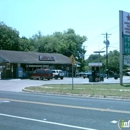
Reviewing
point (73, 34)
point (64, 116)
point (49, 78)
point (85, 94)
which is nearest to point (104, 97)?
point (85, 94)

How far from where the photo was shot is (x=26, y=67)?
5238 centimetres

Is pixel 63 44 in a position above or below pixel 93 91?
above

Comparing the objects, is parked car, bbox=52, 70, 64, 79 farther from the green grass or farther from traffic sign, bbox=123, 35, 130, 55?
the green grass

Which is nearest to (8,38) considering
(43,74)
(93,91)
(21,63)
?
(21,63)

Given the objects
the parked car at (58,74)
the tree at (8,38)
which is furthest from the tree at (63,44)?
the parked car at (58,74)

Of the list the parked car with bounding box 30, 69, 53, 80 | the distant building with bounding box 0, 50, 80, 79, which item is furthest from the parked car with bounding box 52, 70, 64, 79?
the distant building with bounding box 0, 50, 80, 79

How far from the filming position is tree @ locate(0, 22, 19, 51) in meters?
72.8

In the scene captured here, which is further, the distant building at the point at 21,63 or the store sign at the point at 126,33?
the distant building at the point at 21,63

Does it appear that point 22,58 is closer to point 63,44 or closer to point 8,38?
point 8,38

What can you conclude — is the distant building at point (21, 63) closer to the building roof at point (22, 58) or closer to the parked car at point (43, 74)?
the building roof at point (22, 58)

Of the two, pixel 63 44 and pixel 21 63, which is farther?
pixel 63 44

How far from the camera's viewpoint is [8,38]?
7325cm

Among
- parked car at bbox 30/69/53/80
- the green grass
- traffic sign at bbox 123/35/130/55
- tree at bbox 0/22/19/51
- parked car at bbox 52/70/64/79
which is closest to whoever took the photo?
the green grass

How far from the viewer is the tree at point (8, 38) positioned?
2867 inches
